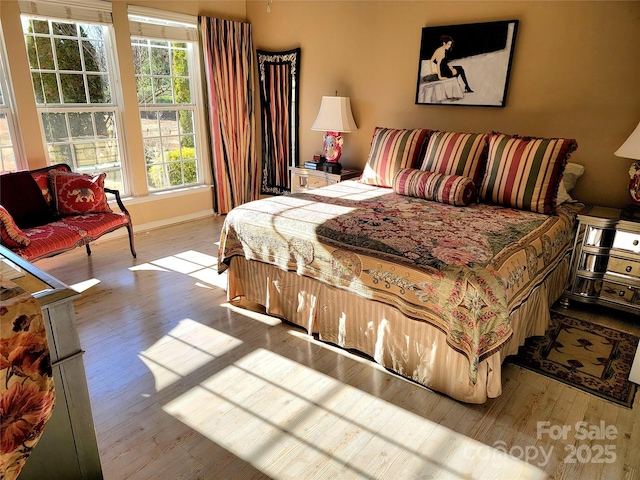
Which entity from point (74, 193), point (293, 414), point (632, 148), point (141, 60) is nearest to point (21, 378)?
point (293, 414)

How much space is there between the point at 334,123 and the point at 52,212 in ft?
8.44

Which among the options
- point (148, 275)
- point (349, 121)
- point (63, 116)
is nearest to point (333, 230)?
point (148, 275)

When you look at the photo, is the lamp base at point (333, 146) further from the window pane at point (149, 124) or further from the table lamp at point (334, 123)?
the window pane at point (149, 124)

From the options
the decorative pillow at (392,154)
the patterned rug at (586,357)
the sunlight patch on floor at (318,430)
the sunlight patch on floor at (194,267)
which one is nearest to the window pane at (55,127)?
the sunlight patch on floor at (194,267)

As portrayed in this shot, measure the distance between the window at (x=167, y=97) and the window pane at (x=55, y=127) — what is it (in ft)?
2.46

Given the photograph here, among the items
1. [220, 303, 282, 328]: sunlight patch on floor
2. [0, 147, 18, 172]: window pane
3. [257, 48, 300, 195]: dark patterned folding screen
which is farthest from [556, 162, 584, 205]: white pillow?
[0, 147, 18, 172]: window pane

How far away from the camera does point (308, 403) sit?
6.70 feet

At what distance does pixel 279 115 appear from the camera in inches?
198

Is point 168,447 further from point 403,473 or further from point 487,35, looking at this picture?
point 487,35

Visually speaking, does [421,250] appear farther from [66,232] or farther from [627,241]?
[66,232]

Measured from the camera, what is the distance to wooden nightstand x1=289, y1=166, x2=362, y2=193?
4.20 metres

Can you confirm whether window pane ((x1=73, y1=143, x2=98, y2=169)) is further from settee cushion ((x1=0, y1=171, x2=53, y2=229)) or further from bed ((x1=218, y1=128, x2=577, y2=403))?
bed ((x1=218, y1=128, x2=577, y2=403))

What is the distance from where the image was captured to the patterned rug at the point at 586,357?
2.19 m

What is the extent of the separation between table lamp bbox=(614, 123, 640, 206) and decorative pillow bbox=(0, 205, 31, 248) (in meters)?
3.90
